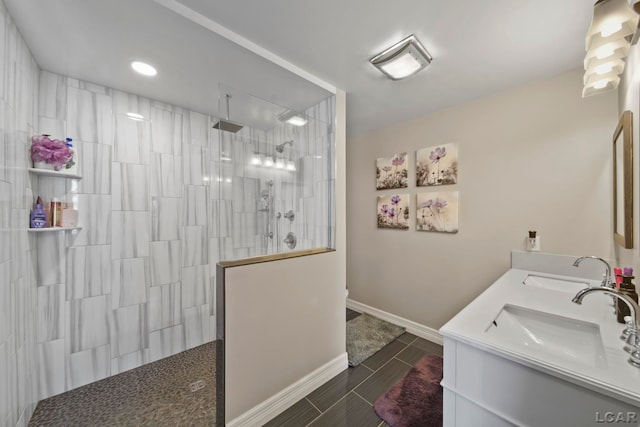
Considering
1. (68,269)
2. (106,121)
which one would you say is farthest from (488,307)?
(106,121)

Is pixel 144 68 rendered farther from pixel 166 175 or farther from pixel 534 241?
pixel 534 241

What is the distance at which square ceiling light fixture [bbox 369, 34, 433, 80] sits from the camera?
148cm

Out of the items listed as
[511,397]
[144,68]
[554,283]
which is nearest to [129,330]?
[144,68]

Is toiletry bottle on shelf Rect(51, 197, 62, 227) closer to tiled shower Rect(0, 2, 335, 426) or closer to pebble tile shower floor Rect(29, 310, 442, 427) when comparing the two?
tiled shower Rect(0, 2, 335, 426)

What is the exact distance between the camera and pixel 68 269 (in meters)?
1.79

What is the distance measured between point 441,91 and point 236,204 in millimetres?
2009

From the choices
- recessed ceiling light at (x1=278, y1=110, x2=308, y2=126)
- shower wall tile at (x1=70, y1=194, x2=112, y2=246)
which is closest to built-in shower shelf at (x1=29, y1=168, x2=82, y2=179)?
shower wall tile at (x1=70, y1=194, x2=112, y2=246)

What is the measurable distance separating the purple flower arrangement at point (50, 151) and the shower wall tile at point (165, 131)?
606 mm

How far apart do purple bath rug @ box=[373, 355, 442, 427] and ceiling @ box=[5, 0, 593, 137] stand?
2284mm

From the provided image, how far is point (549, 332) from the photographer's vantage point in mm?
1146

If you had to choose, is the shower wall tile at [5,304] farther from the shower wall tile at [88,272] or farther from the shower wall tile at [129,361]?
the shower wall tile at [129,361]

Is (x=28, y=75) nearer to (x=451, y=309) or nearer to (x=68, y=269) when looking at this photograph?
(x=68, y=269)

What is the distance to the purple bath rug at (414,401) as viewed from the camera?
1497mm

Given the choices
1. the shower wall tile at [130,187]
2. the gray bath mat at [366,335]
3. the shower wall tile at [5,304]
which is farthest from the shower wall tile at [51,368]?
the gray bath mat at [366,335]
